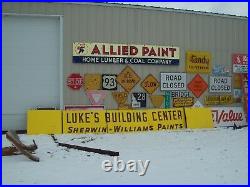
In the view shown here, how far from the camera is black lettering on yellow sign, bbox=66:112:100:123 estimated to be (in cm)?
1045

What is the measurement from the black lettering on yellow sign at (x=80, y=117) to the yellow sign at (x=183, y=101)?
116 inches

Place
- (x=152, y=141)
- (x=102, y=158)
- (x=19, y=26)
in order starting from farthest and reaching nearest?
(x=19, y=26)
(x=152, y=141)
(x=102, y=158)

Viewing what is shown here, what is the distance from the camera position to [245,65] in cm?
1282

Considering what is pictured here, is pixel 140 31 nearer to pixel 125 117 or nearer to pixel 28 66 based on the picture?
pixel 125 117

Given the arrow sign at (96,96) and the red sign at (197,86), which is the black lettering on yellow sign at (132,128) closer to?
the arrow sign at (96,96)

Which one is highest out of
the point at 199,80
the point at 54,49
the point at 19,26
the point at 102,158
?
the point at 19,26

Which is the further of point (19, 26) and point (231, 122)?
point (231, 122)

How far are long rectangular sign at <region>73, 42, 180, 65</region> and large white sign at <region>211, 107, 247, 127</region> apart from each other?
235 centimetres

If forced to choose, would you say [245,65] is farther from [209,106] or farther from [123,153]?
[123,153]

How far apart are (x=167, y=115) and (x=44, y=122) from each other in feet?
13.0

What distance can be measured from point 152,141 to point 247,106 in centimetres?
520

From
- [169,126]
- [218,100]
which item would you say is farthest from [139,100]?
[218,100]

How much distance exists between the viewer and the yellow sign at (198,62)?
12.0 m

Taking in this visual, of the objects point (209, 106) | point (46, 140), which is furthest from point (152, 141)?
point (209, 106)
